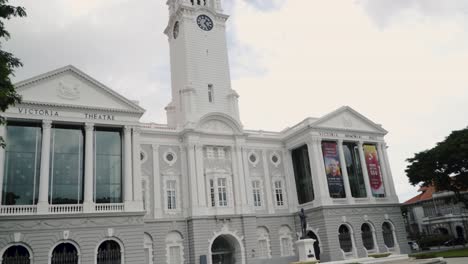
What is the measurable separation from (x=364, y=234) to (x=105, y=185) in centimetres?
2340

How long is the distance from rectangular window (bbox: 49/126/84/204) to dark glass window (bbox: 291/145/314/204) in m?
19.8

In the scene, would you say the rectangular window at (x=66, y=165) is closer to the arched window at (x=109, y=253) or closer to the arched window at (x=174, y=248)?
the arched window at (x=109, y=253)

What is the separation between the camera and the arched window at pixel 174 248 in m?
32.8

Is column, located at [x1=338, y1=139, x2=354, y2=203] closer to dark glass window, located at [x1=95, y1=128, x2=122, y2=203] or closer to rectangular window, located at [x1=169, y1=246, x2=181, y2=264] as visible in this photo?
rectangular window, located at [x1=169, y1=246, x2=181, y2=264]

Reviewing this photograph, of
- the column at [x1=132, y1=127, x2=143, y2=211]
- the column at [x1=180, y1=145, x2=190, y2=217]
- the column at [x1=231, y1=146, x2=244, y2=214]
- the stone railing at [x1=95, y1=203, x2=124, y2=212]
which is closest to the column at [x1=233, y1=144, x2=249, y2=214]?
the column at [x1=231, y1=146, x2=244, y2=214]

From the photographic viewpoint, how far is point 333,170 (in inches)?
1533

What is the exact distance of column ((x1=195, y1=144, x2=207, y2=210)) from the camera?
112ft

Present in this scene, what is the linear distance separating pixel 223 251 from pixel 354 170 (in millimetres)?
14862

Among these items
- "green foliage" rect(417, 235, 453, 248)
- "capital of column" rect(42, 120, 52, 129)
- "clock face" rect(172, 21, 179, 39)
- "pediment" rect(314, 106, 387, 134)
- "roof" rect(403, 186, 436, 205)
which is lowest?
"green foliage" rect(417, 235, 453, 248)

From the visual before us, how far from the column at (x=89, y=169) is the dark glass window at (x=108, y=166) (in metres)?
0.77

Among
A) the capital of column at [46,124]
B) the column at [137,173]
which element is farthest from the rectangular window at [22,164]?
the column at [137,173]

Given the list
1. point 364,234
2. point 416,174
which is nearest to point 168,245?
point 364,234

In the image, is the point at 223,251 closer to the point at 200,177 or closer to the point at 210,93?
the point at 200,177

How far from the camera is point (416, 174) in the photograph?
136ft
